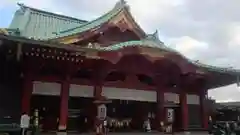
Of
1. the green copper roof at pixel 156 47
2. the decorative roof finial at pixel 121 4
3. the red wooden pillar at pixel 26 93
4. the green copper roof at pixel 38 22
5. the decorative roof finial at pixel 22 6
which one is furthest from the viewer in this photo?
the decorative roof finial at pixel 22 6

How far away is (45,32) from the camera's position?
1612cm

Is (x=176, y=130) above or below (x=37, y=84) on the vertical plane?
below

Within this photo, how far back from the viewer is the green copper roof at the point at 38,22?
15716mm

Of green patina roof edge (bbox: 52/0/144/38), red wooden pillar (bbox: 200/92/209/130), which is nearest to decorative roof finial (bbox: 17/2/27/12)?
green patina roof edge (bbox: 52/0/144/38)

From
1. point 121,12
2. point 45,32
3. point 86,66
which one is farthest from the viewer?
point 45,32

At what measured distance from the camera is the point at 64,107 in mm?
11984

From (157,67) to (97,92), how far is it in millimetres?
3241

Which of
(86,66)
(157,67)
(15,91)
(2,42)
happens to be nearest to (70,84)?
(86,66)

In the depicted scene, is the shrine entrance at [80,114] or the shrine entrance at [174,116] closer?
the shrine entrance at [80,114]

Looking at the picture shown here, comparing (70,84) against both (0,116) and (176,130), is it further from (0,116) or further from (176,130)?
(176,130)

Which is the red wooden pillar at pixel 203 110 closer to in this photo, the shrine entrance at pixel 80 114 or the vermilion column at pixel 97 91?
the vermilion column at pixel 97 91

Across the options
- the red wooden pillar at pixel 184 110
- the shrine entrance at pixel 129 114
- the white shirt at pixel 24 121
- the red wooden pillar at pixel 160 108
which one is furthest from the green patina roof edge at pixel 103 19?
the red wooden pillar at pixel 184 110

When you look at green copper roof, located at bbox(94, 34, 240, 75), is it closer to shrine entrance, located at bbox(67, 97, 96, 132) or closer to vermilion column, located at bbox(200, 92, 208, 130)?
vermilion column, located at bbox(200, 92, 208, 130)

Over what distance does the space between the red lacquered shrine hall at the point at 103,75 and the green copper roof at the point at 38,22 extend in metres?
0.05
